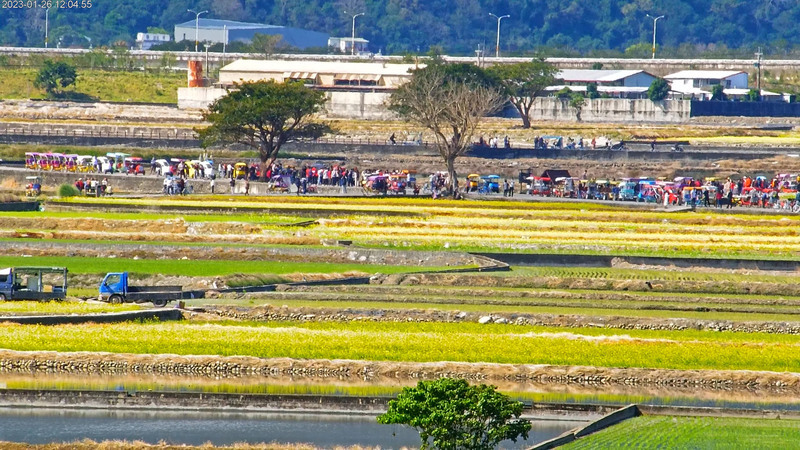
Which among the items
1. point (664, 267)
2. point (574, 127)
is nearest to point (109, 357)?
point (664, 267)

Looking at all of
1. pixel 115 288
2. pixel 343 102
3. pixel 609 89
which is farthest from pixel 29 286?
pixel 609 89

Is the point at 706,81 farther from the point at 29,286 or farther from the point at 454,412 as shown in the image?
the point at 454,412

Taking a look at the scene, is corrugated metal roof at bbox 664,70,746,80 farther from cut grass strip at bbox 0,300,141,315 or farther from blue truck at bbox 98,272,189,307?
cut grass strip at bbox 0,300,141,315

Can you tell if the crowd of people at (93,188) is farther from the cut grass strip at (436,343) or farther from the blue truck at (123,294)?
the cut grass strip at (436,343)

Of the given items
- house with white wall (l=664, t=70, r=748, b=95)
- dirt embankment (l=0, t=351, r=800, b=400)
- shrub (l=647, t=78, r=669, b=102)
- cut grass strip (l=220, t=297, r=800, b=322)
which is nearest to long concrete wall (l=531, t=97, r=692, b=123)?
shrub (l=647, t=78, r=669, b=102)

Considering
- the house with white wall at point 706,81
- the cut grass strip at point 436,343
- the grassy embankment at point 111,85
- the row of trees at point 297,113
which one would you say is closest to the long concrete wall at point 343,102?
the grassy embankment at point 111,85
